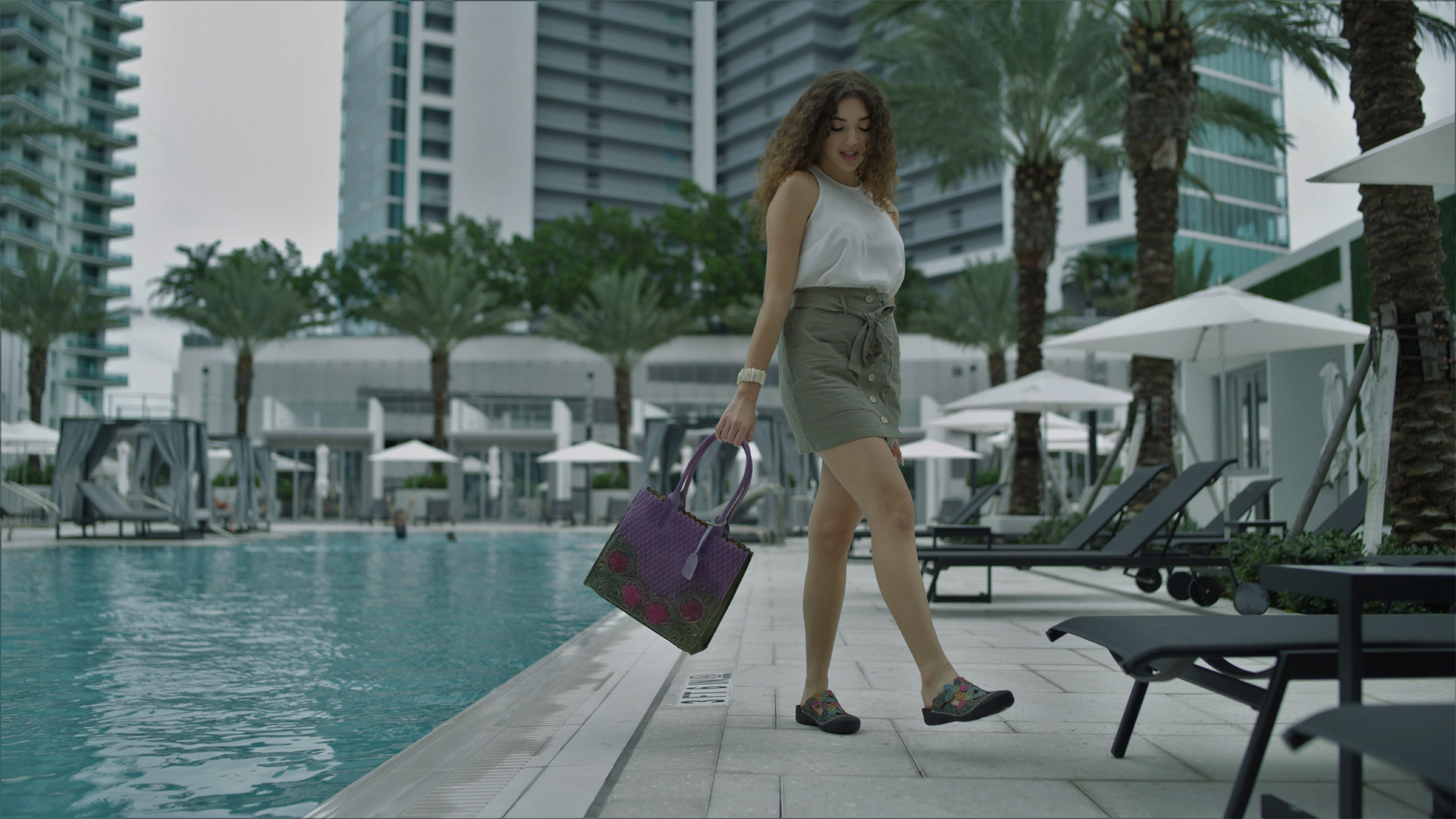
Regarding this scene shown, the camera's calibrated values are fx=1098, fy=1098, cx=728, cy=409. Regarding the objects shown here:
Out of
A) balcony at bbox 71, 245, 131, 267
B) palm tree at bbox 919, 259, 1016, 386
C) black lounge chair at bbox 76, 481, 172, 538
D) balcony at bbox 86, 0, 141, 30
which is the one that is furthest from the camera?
balcony at bbox 86, 0, 141, 30

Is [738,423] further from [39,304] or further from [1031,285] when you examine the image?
[39,304]

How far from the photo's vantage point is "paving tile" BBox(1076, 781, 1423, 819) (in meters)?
2.12

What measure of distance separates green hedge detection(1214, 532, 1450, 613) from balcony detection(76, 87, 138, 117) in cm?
7817

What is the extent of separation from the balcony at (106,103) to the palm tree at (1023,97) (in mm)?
68154

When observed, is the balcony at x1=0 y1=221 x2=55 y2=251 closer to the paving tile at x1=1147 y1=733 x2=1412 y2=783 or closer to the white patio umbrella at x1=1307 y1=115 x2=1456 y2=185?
the white patio umbrella at x1=1307 y1=115 x2=1456 y2=185

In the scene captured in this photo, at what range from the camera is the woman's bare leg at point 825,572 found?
9.79ft

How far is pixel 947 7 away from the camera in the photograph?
52.0ft

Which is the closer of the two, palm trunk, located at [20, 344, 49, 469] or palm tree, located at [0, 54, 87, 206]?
palm tree, located at [0, 54, 87, 206]

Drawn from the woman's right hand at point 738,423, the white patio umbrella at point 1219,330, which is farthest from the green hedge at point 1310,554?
the woman's right hand at point 738,423

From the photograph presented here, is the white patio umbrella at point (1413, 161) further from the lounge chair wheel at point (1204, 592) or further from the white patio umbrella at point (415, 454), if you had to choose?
the white patio umbrella at point (415, 454)

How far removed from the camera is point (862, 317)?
293cm

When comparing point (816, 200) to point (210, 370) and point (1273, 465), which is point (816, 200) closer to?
point (1273, 465)

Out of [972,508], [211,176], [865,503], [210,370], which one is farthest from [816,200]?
[210,370]

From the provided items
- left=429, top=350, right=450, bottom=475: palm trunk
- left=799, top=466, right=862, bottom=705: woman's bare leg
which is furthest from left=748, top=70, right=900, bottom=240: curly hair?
left=429, top=350, right=450, bottom=475: palm trunk
